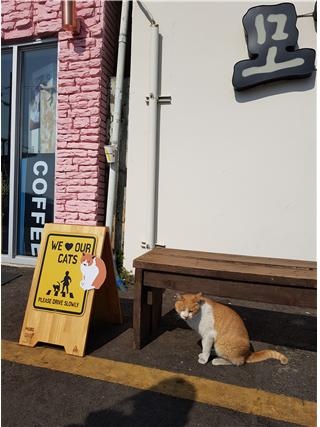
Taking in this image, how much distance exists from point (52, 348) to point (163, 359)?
0.92m

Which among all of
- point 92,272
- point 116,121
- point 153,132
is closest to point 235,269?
point 92,272

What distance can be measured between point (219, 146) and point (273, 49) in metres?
1.31

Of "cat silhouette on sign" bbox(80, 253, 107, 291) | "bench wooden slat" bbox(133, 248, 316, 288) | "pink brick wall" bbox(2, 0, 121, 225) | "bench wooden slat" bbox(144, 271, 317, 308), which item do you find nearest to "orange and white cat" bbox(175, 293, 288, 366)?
"bench wooden slat" bbox(144, 271, 317, 308)

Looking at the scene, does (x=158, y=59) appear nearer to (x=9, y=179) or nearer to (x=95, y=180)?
(x=95, y=180)

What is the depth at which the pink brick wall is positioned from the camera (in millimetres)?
4488

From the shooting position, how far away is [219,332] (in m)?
2.36

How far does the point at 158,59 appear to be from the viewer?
14.1ft

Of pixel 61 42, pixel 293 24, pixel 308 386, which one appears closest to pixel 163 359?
pixel 308 386

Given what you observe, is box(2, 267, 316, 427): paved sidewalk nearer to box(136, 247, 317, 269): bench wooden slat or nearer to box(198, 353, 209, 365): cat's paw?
box(198, 353, 209, 365): cat's paw

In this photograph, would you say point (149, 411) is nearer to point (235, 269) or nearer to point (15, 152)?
point (235, 269)

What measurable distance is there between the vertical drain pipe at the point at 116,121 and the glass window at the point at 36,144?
1059 millimetres

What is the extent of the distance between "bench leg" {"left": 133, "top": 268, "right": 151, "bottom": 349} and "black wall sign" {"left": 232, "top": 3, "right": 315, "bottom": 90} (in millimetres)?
2837

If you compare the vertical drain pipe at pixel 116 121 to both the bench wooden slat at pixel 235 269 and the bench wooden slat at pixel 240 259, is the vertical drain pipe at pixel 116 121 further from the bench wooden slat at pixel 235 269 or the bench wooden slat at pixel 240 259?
the bench wooden slat at pixel 235 269

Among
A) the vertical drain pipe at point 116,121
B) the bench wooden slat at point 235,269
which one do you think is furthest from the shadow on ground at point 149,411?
the vertical drain pipe at point 116,121
